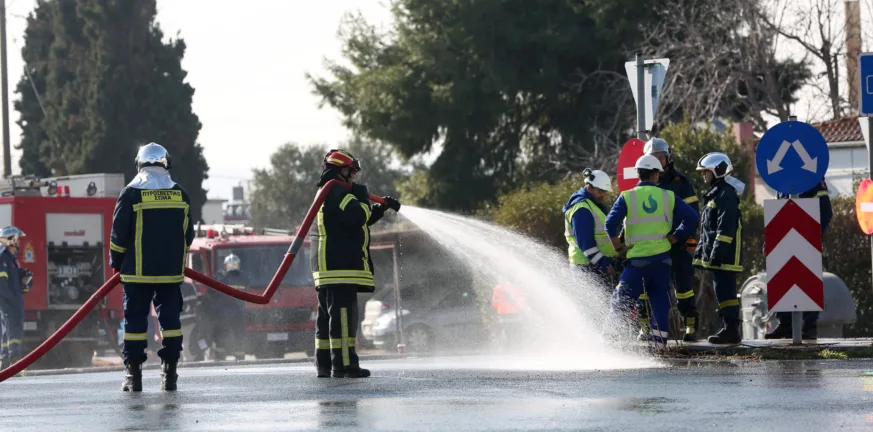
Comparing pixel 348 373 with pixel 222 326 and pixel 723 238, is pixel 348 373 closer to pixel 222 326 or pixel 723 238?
pixel 723 238

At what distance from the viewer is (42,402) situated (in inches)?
420

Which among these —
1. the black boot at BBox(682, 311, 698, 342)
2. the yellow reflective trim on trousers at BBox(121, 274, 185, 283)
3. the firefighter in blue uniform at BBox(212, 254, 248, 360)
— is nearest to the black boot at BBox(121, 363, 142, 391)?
the yellow reflective trim on trousers at BBox(121, 274, 185, 283)

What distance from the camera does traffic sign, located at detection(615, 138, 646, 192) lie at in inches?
580

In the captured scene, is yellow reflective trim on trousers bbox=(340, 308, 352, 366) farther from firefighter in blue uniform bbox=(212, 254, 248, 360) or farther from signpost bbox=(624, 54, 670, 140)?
firefighter in blue uniform bbox=(212, 254, 248, 360)

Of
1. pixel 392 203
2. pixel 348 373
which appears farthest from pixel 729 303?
pixel 348 373

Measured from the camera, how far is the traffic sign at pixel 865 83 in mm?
13277

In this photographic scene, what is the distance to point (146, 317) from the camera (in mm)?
11195

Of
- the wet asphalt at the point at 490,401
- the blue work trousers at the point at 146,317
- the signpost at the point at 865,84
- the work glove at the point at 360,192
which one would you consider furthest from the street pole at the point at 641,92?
the blue work trousers at the point at 146,317

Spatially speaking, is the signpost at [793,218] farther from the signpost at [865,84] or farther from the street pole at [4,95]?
the street pole at [4,95]

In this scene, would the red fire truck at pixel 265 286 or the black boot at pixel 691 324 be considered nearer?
the black boot at pixel 691 324

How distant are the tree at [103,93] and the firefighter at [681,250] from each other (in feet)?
136

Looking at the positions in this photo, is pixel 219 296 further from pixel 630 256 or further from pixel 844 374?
pixel 844 374

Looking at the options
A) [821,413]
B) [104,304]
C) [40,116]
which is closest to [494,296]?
[104,304]

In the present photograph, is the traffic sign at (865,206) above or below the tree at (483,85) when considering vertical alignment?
below
